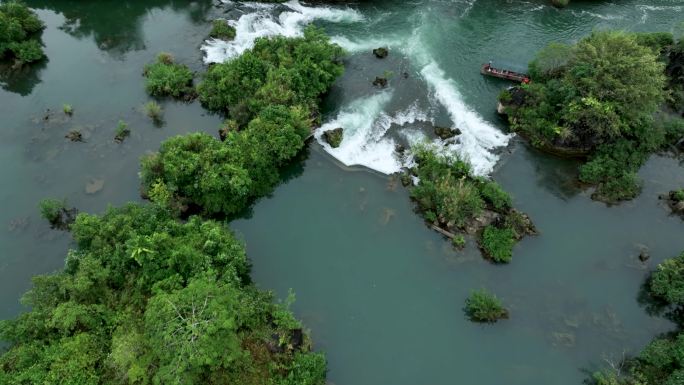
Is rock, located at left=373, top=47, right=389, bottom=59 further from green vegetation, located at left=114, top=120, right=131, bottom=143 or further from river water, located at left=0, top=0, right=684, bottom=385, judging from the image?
green vegetation, located at left=114, top=120, right=131, bottom=143

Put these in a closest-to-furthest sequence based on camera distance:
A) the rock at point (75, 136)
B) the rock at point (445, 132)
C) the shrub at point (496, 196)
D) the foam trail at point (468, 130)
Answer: the shrub at point (496, 196), the foam trail at point (468, 130), the rock at point (75, 136), the rock at point (445, 132)

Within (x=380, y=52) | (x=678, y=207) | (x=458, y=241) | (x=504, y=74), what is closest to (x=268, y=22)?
(x=380, y=52)

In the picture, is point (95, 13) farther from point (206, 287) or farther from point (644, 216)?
point (644, 216)

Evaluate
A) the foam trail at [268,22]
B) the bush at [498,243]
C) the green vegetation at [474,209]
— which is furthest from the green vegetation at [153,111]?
the bush at [498,243]

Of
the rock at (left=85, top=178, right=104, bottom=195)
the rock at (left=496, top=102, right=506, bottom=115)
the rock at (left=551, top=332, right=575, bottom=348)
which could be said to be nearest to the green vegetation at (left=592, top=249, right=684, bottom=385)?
the rock at (left=551, top=332, right=575, bottom=348)

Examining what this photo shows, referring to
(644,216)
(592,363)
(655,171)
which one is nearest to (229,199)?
(592,363)

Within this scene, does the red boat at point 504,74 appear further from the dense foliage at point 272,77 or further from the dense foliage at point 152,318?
the dense foliage at point 152,318

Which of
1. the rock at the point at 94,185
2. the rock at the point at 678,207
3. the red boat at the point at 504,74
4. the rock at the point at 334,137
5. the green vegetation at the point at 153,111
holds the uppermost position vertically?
the red boat at the point at 504,74
